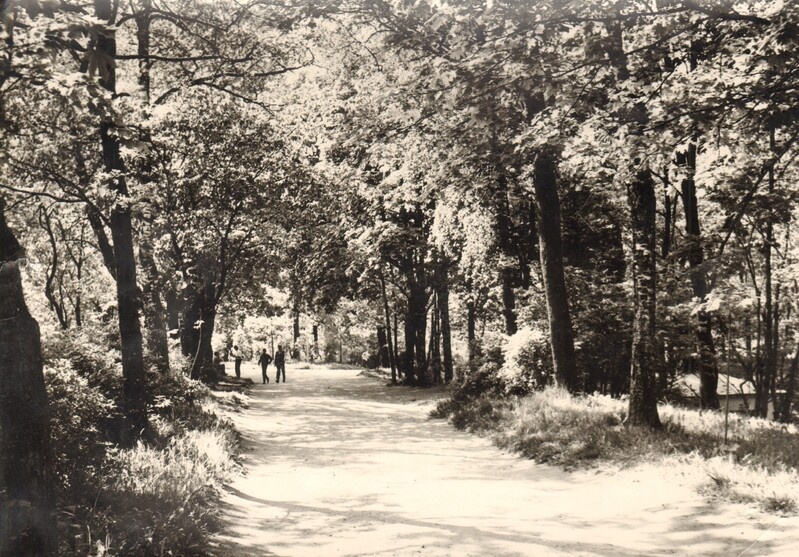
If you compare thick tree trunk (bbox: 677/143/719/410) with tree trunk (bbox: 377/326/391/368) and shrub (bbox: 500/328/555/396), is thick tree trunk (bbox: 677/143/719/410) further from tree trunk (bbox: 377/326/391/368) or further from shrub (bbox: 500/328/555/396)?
tree trunk (bbox: 377/326/391/368)

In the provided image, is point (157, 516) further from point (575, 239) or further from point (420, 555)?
point (575, 239)

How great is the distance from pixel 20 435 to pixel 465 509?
4.89 metres

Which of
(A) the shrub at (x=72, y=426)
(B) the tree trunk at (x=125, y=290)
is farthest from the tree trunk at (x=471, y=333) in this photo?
(A) the shrub at (x=72, y=426)

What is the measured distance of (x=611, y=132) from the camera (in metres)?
8.06

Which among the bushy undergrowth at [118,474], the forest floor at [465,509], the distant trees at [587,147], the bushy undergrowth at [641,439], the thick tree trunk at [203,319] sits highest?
the distant trees at [587,147]

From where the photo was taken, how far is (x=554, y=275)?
43.4 ft

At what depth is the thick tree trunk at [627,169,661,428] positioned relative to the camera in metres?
9.58

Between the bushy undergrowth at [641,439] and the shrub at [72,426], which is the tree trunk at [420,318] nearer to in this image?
the bushy undergrowth at [641,439]

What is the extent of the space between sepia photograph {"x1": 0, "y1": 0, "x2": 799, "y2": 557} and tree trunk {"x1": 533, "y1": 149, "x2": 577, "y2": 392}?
56 mm

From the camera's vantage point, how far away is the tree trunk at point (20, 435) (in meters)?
4.12

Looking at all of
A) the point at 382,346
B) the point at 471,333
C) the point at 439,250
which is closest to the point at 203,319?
the point at 439,250

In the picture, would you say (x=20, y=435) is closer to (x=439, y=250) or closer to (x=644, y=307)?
(x=644, y=307)

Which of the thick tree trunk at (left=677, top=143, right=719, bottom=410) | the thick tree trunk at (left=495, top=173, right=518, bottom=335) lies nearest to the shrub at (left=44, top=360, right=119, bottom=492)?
the thick tree trunk at (left=677, top=143, right=719, bottom=410)

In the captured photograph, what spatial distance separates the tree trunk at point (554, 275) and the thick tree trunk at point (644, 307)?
122 inches
